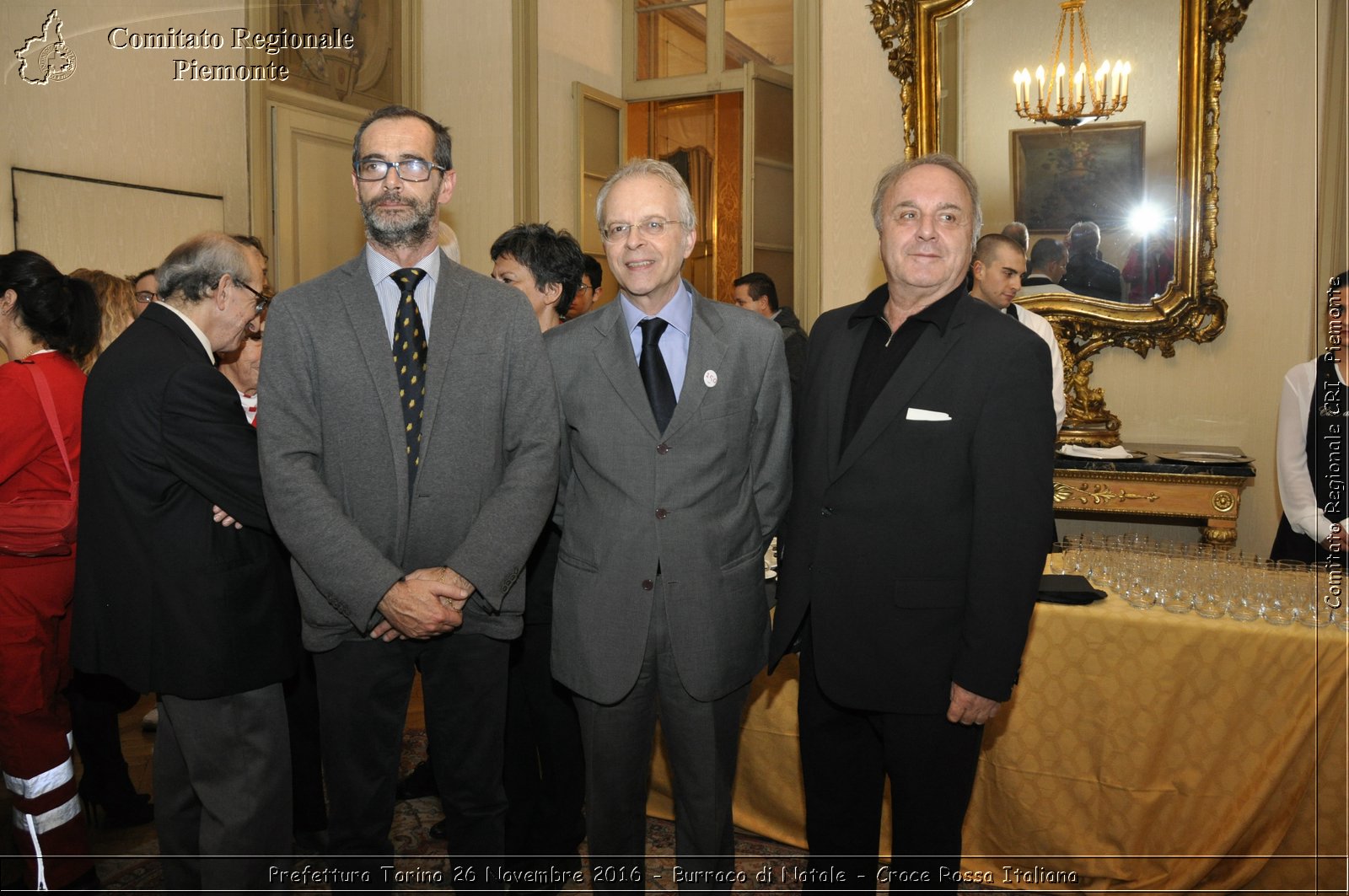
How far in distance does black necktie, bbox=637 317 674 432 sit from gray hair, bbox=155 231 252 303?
1044 mm

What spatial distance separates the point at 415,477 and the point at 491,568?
0.84 feet

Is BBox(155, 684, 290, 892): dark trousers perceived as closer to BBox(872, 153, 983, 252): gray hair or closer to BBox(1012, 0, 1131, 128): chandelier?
BBox(872, 153, 983, 252): gray hair

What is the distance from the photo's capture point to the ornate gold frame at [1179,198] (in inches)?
184

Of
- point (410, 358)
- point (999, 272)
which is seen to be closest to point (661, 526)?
point (410, 358)

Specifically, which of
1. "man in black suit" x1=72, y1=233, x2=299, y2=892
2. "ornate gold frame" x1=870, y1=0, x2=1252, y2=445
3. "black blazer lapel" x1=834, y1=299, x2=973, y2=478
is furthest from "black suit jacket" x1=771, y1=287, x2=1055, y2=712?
"ornate gold frame" x1=870, y1=0, x2=1252, y2=445

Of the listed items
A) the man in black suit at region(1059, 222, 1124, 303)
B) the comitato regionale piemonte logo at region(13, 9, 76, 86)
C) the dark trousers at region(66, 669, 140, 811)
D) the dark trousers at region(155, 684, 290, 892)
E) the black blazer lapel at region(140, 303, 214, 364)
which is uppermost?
the comitato regionale piemonte logo at region(13, 9, 76, 86)

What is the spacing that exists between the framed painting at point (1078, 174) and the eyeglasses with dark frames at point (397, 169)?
387cm

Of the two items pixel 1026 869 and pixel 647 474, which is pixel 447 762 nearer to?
pixel 647 474

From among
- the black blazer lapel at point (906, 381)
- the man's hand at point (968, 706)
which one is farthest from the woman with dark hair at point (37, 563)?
the man's hand at point (968, 706)

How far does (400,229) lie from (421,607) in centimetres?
81

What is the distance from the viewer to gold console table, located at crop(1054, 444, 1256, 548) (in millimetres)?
4488

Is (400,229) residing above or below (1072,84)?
below

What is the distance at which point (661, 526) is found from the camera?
79.6 inches

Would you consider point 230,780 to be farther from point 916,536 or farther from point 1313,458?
point 1313,458
